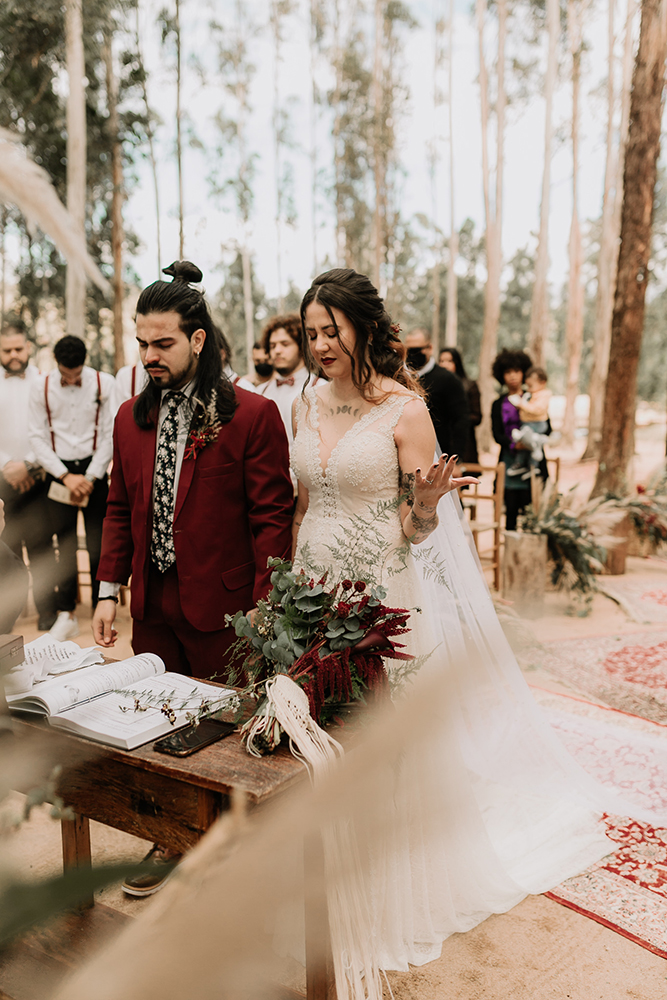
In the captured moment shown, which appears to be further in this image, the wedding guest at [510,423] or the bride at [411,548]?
the wedding guest at [510,423]

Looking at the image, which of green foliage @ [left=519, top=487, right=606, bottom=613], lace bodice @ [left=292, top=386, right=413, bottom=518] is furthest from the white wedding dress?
green foliage @ [left=519, top=487, right=606, bottom=613]

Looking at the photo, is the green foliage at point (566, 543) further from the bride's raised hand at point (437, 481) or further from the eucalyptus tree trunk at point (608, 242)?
the eucalyptus tree trunk at point (608, 242)

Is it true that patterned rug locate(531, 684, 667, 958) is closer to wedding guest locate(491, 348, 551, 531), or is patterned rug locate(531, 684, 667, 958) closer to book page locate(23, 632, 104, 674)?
book page locate(23, 632, 104, 674)

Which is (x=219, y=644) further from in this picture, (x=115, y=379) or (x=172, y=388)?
(x=115, y=379)

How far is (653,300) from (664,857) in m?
35.4

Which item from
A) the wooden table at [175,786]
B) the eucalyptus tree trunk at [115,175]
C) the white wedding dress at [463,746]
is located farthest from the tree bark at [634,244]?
the eucalyptus tree trunk at [115,175]

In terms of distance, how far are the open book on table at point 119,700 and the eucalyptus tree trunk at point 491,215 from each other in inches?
670

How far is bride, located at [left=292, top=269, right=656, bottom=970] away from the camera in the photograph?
2.14m

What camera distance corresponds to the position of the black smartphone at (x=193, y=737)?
1.47m

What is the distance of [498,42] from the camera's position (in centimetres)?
1911

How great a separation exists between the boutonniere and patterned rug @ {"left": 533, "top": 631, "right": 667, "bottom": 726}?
2168 millimetres

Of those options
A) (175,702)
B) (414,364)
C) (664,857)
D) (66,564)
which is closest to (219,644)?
(175,702)

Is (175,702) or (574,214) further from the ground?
(574,214)

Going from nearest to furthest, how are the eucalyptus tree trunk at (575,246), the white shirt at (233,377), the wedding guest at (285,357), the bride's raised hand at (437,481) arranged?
the bride's raised hand at (437,481)
the white shirt at (233,377)
the wedding guest at (285,357)
the eucalyptus tree trunk at (575,246)
